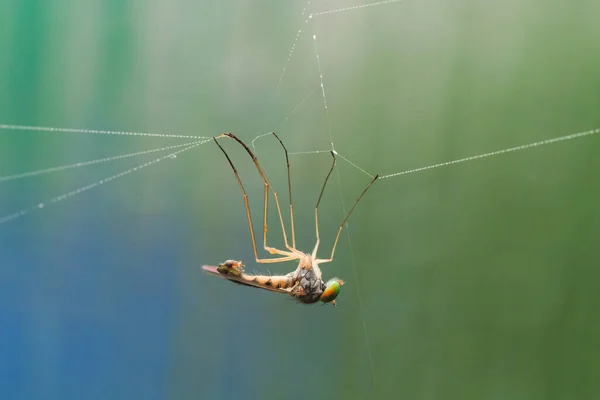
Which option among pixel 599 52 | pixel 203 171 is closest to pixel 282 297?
pixel 203 171

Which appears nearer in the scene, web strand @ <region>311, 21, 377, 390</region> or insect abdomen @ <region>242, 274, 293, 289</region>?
insect abdomen @ <region>242, 274, 293, 289</region>

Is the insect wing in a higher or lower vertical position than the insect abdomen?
higher

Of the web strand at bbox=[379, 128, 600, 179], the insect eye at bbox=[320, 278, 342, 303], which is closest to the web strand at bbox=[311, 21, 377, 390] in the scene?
the web strand at bbox=[379, 128, 600, 179]

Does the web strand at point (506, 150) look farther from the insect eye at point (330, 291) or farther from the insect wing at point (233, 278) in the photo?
the insect wing at point (233, 278)

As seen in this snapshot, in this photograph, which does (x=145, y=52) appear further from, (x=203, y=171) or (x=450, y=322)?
(x=450, y=322)

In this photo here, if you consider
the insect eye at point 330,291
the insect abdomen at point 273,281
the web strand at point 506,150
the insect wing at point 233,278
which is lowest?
the insect eye at point 330,291

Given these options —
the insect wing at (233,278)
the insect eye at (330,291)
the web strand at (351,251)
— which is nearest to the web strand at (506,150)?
the web strand at (351,251)

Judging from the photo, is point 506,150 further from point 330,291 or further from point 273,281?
point 273,281

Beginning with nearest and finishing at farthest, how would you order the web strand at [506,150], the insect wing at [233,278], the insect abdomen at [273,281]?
the insect wing at [233,278] → the insect abdomen at [273,281] → the web strand at [506,150]

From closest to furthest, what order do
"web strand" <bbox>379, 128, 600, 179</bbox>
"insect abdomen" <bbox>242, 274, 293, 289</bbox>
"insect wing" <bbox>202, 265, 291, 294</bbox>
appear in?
"insect wing" <bbox>202, 265, 291, 294</bbox> → "insect abdomen" <bbox>242, 274, 293, 289</bbox> → "web strand" <bbox>379, 128, 600, 179</bbox>

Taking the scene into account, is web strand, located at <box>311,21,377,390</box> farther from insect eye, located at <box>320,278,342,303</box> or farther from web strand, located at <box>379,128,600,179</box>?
insect eye, located at <box>320,278,342,303</box>

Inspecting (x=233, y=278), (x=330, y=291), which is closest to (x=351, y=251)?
(x=330, y=291)
